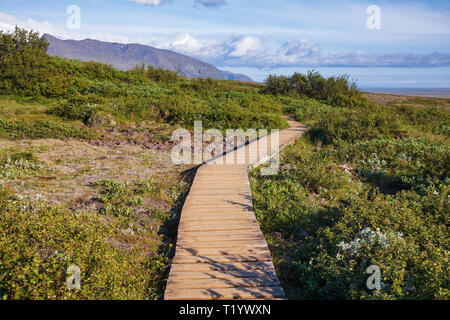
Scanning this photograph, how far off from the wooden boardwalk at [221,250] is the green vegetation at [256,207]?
399mm

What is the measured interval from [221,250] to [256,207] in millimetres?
2394

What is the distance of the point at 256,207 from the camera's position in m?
7.49

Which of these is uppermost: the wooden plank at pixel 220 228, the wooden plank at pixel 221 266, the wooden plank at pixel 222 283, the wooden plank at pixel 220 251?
the wooden plank at pixel 220 228

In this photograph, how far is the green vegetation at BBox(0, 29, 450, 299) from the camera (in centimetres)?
417

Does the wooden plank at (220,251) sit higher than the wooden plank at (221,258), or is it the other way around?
the wooden plank at (220,251)

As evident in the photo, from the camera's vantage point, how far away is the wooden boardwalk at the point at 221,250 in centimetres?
432

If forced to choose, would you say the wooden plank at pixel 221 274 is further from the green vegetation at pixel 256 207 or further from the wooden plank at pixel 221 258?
the green vegetation at pixel 256 207

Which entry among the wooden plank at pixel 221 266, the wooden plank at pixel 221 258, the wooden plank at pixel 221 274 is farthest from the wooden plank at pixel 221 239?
the wooden plank at pixel 221 274

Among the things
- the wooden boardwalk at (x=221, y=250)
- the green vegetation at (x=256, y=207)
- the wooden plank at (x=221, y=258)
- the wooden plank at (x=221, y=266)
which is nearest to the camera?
the green vegetation at (x=256, y=207)

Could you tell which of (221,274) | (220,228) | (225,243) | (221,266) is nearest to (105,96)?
(220,228)

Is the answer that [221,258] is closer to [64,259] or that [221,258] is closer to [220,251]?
[220,251]

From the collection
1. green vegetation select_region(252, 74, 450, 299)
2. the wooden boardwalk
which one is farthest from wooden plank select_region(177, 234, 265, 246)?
green vegetation select_region(252, 74, 450, 299)

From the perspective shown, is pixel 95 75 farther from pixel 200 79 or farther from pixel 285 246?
pixel 285 246

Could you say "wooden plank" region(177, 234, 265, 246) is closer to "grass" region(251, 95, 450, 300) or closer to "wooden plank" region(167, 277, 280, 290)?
"grass" region(251, 95, 450, 300)
